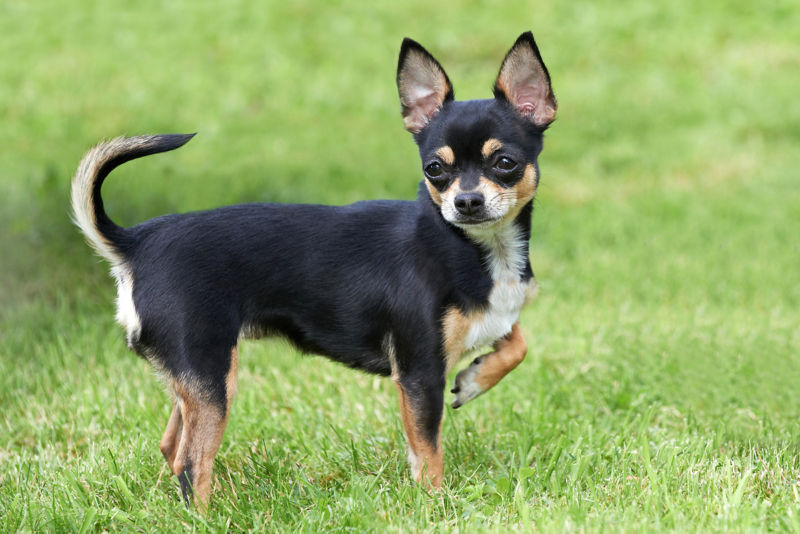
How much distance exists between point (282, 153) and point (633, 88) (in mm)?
5185

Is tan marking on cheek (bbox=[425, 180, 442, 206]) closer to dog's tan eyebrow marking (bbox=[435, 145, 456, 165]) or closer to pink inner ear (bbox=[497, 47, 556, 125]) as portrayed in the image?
dog's tan eyebrow marking (bbox=[435, 145, 456, 165])

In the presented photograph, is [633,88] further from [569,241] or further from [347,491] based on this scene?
[347,491]

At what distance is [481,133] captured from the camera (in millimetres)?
3916

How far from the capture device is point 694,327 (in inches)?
258

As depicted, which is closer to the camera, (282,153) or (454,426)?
(454,426)

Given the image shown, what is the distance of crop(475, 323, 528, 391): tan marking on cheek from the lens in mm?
4223

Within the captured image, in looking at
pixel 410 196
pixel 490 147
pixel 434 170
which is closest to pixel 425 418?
pixel 434 170

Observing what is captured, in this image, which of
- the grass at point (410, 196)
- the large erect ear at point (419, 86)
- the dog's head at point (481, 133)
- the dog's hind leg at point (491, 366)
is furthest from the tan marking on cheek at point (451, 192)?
the grass at point (410, 196)

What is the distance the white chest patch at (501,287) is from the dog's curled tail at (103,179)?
137cm

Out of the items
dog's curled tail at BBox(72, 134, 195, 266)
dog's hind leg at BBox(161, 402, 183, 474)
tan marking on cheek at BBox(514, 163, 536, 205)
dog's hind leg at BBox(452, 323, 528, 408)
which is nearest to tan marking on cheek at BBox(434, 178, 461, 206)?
tan marking on cheek at BBox(514, 163, 536, 205)

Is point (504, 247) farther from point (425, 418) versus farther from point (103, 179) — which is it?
point (103, 179)

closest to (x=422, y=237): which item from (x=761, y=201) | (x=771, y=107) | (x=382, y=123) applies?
(x=761, y=201)

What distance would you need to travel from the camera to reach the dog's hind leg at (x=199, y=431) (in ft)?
12.6

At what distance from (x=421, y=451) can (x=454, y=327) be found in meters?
0.55
